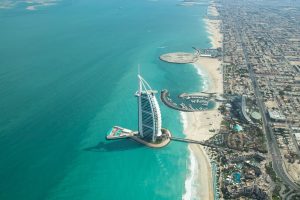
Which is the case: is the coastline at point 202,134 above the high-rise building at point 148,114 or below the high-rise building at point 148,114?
below

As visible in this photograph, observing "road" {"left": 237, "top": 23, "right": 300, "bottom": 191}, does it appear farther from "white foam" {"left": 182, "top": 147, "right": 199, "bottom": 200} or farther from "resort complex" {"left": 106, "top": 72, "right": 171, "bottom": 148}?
"resort complex" {"left": 106, "top": 72, "right": 171, "bottom": 148}

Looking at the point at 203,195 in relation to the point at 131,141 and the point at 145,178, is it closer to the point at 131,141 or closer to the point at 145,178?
the point at 145,178

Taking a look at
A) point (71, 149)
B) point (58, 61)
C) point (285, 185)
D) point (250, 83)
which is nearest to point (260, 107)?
point (250, 83)

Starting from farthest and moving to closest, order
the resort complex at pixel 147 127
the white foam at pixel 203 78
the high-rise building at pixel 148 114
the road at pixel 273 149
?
the white foam at pixel 203 78, the resort complex at pixel 147 127, the high-rise building at pixel 148 114, the road at pixel 273 149

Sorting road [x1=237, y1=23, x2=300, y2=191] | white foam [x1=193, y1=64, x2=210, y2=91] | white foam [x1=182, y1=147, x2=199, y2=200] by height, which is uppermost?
white foam [x1=193, y1=64, x2=210, y2=91]

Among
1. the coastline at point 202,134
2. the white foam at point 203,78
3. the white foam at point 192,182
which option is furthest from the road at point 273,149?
the white foam at point 192,182

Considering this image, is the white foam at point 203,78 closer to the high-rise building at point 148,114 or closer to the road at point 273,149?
the road at point 273,149

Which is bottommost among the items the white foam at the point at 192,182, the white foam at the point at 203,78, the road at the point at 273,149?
the white foam at the point at 192,182

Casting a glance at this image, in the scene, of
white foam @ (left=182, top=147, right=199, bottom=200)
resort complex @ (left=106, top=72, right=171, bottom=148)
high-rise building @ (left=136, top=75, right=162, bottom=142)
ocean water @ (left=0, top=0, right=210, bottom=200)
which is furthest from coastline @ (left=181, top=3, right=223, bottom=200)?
high-rise building @ (left=136, top=75, right=162, bottom=142)
